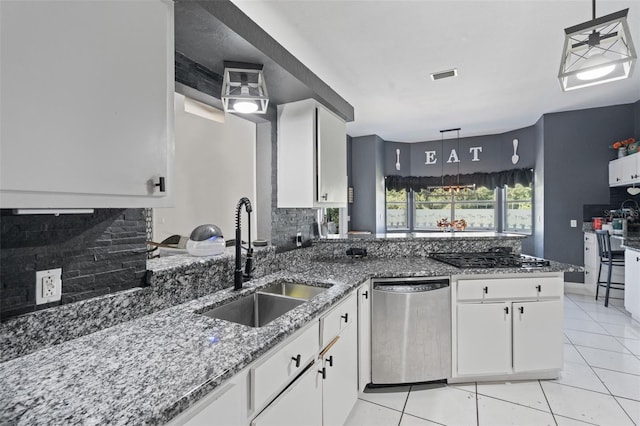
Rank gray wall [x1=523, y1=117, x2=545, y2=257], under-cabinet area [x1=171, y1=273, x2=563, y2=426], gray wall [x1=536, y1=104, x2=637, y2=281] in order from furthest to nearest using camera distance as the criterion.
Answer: gray wall [x1=523, y1=117, x2=545, y2=257]
gray wall [x1=536, y1=104, x2=637, y2=281]
under-cabinet area [x1=171, y1=273, x2=563, y2=426]

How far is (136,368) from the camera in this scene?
0.95 metres

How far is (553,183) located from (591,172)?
0.50 meters

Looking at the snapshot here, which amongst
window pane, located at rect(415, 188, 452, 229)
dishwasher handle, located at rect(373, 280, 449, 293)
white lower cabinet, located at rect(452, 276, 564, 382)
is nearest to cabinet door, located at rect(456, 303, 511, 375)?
white lower cabinet, located at rect(452, 276, 564, 382)

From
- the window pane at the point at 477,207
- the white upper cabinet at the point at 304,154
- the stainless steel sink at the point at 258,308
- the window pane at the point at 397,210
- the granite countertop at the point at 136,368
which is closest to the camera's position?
the granite countertop at the point at 136,368

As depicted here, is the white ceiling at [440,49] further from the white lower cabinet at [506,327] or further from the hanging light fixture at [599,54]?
the white lower cabinet at [506,327]

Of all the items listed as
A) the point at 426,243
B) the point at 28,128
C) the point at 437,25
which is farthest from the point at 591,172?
the point at 28,128

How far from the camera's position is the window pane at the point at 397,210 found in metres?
7.40

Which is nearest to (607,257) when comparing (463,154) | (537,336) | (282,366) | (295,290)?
(537,336)

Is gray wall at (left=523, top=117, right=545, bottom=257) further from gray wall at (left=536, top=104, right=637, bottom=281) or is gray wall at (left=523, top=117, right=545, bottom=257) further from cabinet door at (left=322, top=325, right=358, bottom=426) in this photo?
cabinet door at (left=322, top=325, right=358, bottom=426)

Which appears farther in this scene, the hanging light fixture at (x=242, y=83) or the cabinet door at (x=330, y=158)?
the cabinet door at (x=330, y=158)

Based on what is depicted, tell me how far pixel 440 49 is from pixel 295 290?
2.55 meters

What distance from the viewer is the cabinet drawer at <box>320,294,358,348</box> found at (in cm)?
161

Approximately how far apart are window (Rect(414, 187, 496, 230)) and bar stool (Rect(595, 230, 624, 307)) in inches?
97.3

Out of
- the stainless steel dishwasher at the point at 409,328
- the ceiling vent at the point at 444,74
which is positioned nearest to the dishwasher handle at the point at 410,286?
the stainless steel dishwasher at the point at 409,328
